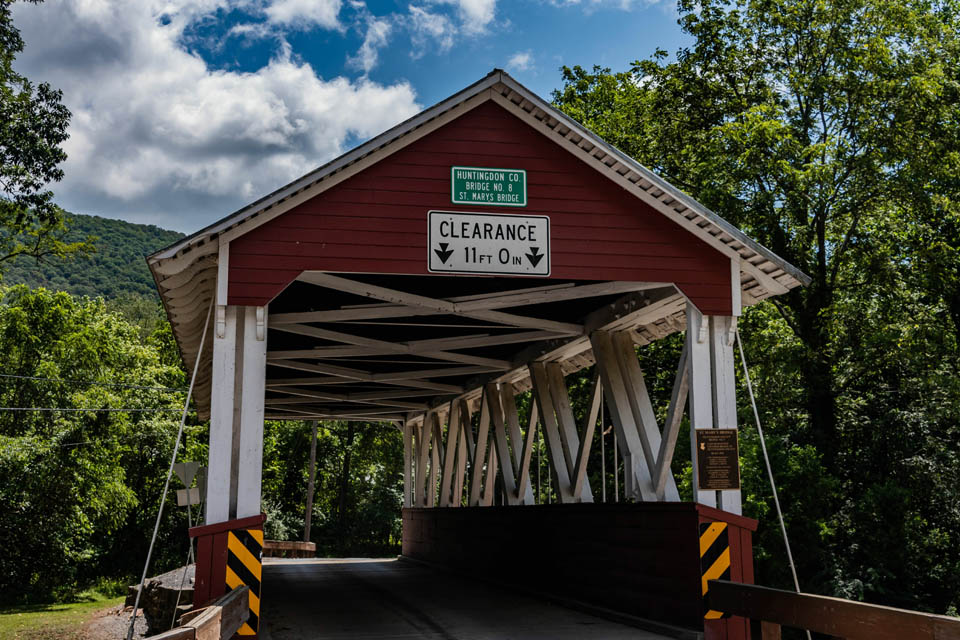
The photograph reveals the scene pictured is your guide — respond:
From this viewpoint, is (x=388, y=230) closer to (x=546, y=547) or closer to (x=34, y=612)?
(x=546, y=547)

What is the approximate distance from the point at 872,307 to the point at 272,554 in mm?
20418

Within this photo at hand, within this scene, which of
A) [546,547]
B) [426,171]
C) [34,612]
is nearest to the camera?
[426,171]

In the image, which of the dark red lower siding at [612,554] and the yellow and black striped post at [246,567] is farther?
the dark red lower siding at [612,554]

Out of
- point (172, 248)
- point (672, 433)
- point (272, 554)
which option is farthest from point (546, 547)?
point (272, 554)

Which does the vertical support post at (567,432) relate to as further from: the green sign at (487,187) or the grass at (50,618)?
the grass at (50,618)

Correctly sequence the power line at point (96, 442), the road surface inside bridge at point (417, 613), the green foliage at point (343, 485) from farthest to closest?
the green foliage at point (343, 485), the power line at point (96, 442), the road surface inside bridge at point (417, 613)

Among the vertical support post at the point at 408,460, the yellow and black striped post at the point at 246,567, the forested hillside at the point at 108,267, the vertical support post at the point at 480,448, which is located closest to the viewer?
the yellow and black striped post at the point at 246,567

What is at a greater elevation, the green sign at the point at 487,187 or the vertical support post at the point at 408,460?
the green sign at the point at 487,187

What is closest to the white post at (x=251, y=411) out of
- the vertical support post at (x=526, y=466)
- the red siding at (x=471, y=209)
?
the red siding at (x=471, y=209)

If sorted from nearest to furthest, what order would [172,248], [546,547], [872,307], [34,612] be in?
[172,248], [546,547], [872,307], [34,612]

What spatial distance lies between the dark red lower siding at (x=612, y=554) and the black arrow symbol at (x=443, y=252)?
9.69 feet

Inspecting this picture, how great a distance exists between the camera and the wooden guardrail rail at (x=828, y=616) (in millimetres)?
4730

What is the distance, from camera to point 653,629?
837cm

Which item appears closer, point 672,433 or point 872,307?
point 672,433
